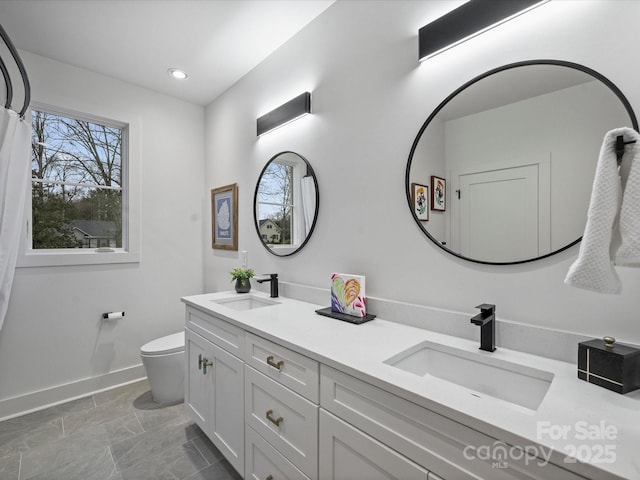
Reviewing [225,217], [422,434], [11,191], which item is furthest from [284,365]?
[11,191]

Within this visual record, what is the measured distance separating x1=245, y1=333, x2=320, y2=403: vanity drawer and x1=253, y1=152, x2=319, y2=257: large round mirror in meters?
0.81

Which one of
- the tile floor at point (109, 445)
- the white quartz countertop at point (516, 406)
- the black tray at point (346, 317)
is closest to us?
the white quartz countertop at point (516, 406)

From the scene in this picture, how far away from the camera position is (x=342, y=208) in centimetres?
182

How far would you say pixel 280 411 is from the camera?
1.29 meters

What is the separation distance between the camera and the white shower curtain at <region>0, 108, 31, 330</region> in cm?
187

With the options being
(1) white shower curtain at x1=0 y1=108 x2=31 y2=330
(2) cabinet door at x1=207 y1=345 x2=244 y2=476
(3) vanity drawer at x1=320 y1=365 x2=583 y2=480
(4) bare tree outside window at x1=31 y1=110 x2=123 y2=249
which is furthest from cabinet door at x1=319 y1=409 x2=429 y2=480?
(4) bare tree outside window at x1=31 y1=110 x2=123 y2=249

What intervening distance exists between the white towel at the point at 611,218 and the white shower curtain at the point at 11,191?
283 centimetres

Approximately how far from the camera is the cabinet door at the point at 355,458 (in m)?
0.87

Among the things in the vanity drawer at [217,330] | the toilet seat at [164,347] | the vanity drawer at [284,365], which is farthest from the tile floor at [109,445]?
the vanity drawer at [284,365]

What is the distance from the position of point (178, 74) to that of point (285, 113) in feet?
3.90

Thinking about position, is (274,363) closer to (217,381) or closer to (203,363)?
(217,381)

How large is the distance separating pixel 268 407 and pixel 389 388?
707mm

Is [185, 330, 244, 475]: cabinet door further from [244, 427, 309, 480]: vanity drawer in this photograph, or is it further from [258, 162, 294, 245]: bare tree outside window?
[258, 162, 294, 245]: bare tree outside window

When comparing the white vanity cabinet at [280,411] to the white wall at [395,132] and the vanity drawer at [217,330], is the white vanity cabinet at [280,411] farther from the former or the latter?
the white wall at [395,132]
